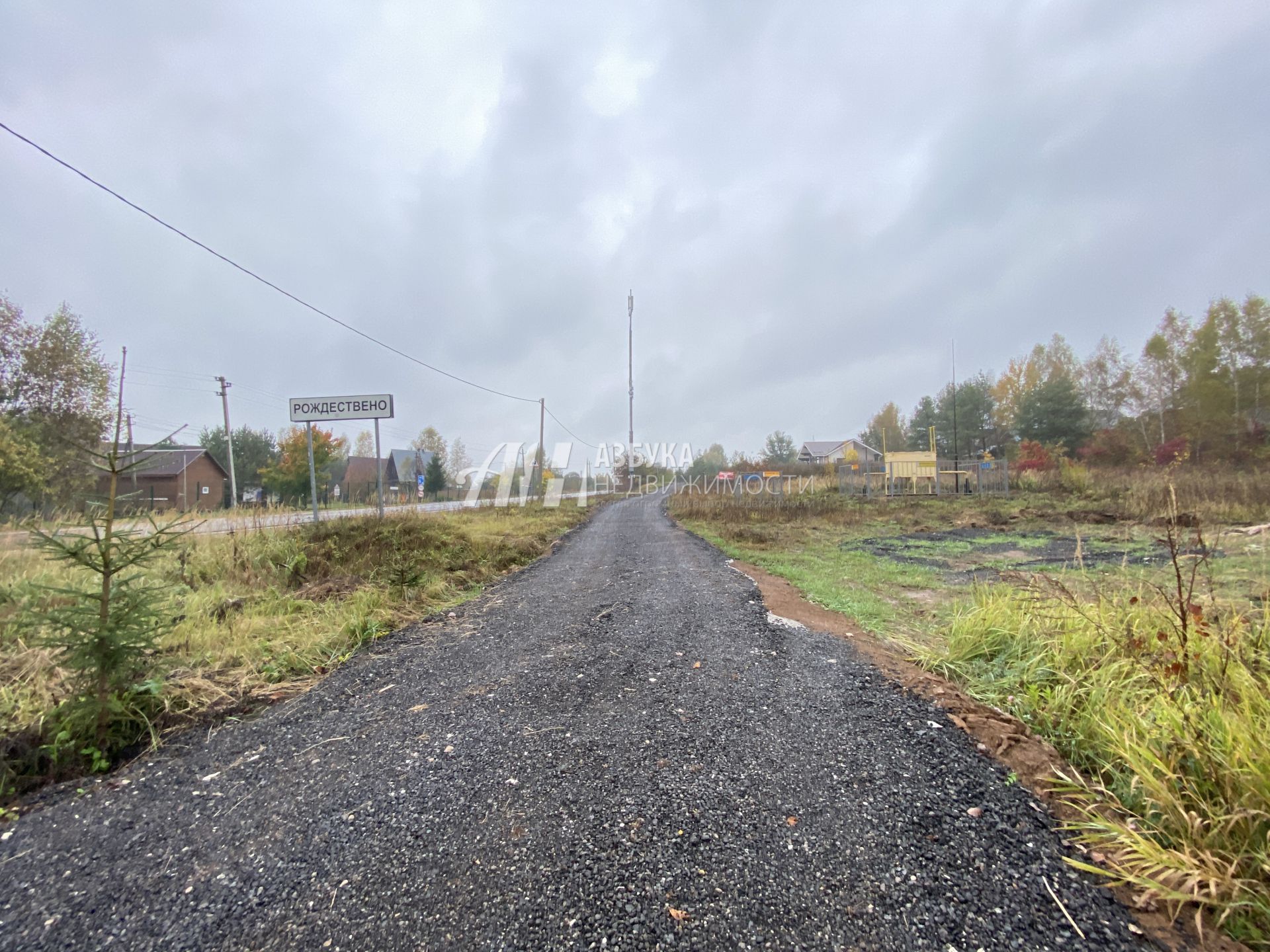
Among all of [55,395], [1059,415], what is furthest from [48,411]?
[1059,415]

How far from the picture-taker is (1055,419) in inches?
1271

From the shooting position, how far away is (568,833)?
1912 millimetres

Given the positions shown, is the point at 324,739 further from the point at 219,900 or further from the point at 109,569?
the point at 109,569

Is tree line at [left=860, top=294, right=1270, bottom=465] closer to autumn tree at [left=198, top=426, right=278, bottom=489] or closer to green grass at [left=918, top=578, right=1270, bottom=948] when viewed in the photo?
green grass at [left=918, top=578, right=1270, bottom=948]

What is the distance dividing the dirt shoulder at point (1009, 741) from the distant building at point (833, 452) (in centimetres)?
3371

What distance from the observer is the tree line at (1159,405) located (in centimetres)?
2545

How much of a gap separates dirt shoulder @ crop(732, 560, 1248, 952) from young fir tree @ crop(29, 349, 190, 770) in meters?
4.43

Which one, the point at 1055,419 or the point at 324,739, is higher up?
the point at 1055,419

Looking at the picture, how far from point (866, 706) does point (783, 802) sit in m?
1.13

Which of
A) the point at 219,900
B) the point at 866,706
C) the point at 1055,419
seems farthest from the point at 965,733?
the point at 1055,419

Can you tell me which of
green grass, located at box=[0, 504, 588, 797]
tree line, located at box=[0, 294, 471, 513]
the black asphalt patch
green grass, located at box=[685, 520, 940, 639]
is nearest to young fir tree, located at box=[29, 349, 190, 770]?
green grass, located at box=[0, 504, 588, 797]

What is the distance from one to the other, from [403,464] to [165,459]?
184 ft

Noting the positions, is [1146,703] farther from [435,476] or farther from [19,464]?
[435,476]

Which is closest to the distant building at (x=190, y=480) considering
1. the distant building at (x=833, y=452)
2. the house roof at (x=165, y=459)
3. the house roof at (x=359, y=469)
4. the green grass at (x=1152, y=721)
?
the house roof at (x=165, y=459)
